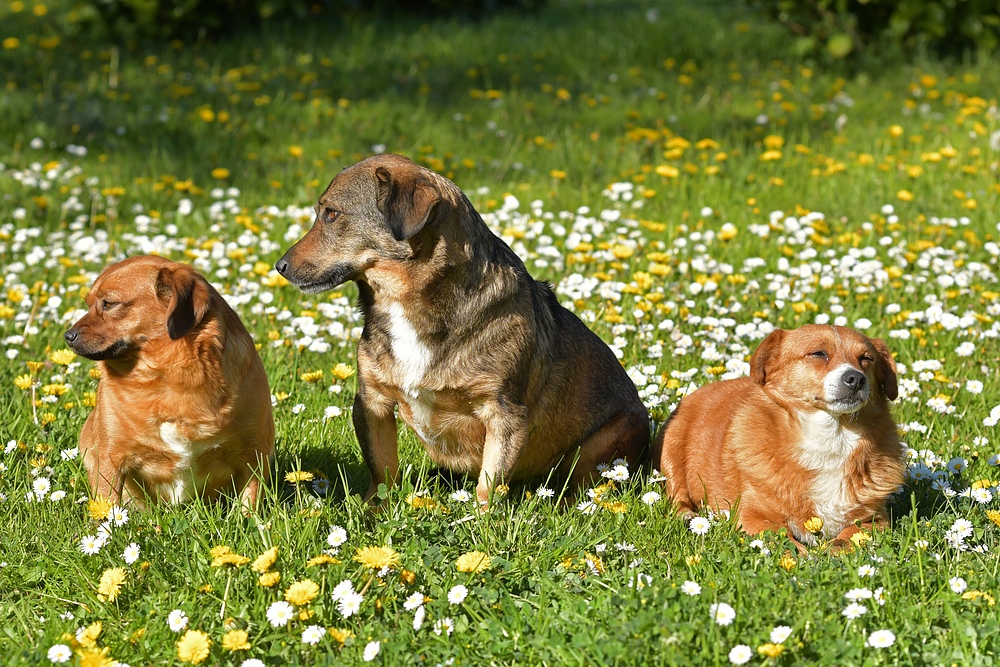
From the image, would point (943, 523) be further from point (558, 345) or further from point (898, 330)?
point (898, 330)

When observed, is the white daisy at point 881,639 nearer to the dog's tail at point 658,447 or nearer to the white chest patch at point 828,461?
the white chest patch at point 828,461

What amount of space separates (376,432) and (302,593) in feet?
4.08

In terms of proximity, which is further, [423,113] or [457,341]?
[423,113]

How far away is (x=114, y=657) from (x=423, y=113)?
7.70 metres

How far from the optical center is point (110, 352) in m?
4.28

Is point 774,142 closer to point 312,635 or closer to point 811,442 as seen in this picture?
point 811,442

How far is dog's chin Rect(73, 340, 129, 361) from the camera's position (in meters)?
4.23

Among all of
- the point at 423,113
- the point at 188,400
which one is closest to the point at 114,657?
the point at 188,400

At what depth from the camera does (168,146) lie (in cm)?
944

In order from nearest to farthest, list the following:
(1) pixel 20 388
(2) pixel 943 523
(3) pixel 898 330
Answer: (2) pixel 943 523 < (1) pixel 20 388 < (3) pixel 898 330

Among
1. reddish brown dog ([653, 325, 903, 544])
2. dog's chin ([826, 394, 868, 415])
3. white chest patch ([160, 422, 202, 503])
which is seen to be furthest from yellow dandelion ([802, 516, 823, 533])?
white chest patch ([160, 422, 202, 503])

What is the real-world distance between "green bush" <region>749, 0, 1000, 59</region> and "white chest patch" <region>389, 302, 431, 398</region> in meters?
8.54

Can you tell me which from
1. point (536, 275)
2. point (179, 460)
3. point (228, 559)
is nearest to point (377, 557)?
point (228, 559)

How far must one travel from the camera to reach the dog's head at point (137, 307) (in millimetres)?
4262
